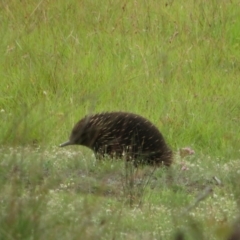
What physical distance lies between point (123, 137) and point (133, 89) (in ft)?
4.87

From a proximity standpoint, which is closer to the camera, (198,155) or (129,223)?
(129,223)

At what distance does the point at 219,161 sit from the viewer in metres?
6.98

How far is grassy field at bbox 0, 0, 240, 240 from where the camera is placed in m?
5.38

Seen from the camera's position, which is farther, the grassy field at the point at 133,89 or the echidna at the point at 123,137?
the echidna at the point at 123,137

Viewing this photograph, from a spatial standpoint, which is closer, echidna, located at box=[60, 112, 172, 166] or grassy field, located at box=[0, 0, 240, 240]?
grassy field, located at box=[0, 0, 240, 240]

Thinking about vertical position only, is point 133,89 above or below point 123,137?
below

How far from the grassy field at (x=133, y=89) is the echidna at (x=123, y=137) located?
16cm

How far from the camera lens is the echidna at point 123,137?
22.4 ft

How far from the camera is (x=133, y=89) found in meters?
8.45

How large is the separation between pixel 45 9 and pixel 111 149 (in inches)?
132

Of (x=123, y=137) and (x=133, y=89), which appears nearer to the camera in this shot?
(x=123, y=137)

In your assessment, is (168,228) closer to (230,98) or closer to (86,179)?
(86,179)

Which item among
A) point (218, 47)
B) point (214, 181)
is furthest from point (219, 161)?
point (218, 47)

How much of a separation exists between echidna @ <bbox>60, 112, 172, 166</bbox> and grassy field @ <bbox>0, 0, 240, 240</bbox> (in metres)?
0.16
